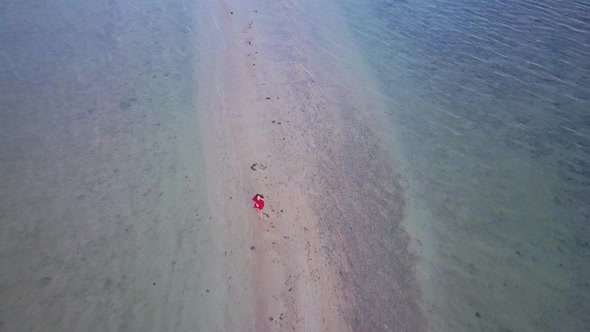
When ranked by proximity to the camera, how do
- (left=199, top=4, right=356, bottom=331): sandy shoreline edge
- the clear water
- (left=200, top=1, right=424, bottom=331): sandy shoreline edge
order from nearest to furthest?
(left=199, top=4, right=356, bottom=331): sandy shoreline edge → (left=200, top=1, right=424, bottom=331): sandy shoreline edge → the clear water

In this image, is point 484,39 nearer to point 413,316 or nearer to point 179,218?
point 413,316

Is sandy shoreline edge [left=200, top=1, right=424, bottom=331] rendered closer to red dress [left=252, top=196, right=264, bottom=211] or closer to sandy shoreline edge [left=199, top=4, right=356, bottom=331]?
sandy shoreline edge [left=199, top=4, right=356, bottom=331]

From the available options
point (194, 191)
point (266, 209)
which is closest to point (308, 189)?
point (266, 209)

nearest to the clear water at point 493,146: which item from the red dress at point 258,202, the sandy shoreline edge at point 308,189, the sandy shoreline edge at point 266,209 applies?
the sandy shoreline edge at point 308,189

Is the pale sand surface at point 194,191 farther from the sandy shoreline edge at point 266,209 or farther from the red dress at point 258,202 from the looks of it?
the red dress at point 258,202

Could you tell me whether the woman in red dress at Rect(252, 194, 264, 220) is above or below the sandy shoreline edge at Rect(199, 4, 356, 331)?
above

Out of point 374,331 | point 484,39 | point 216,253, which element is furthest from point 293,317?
point 484,39

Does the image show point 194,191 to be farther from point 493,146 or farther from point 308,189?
point 493,146

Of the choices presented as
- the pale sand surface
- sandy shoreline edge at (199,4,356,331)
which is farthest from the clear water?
sandy shoreline edge at (199,4,356,331)
